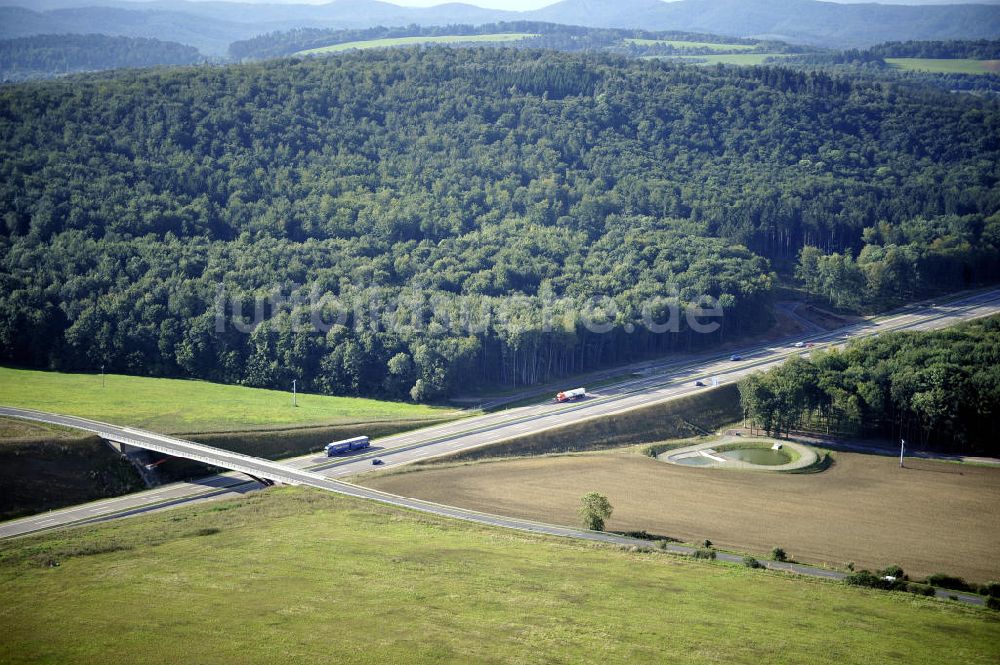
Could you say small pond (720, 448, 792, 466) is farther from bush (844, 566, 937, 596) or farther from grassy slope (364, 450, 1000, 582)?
bush (844, 566, 937, 596)

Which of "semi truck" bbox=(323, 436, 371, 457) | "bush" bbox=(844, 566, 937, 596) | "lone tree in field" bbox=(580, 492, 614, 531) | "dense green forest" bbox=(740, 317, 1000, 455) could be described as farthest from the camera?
"dense green forest" bbox=(740, 317, 1000, 455)

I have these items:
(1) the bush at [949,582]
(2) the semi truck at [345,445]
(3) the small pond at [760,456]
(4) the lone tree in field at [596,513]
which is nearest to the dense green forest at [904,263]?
(3) the small pond at [760,456]

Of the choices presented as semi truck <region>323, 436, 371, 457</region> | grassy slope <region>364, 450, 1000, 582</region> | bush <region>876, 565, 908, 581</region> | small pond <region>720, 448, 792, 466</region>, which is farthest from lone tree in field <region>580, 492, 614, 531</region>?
semi truck <region>323, 436, 371, 457</region>

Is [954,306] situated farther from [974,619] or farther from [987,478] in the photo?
[974,619]

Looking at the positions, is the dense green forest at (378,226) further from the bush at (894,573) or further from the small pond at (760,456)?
the bush at (894,573)

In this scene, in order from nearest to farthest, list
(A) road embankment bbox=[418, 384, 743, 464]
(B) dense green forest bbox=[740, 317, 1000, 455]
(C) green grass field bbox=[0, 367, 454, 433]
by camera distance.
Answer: (A) road embankment bbox=[418, 384, 743, 464] → (B) dense green forest bbox=[740, 317, 1000, 455] → (C) green grass field bbox=[0, 367, 454, 433]
